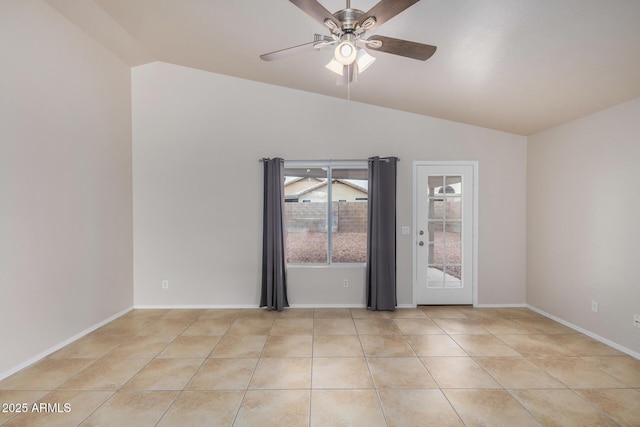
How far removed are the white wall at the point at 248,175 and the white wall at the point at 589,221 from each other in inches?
12.6

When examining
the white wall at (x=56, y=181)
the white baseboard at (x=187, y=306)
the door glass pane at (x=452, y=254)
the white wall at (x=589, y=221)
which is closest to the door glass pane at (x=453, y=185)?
the door glass pane at (x=452, y=254)

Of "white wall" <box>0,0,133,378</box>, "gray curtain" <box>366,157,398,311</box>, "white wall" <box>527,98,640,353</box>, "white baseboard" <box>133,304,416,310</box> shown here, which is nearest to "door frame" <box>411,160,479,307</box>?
"gray curtain" <box>366,157,398,311</box>

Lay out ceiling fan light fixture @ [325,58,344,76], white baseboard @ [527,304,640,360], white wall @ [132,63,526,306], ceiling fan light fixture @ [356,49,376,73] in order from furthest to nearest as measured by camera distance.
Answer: white wall @ [132,63,526,306] < white baseboard @ [527,304,640,360] < ceiling fan light fixture @ [325,58,344,76] < ceiling fan light fixture @ [356,49,376,73]

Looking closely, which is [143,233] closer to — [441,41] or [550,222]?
[441,41]

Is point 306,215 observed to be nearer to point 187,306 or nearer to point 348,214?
point 348,214

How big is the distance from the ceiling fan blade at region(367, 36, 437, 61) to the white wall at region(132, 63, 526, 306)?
2.24m

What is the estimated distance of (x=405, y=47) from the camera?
6.21 ft

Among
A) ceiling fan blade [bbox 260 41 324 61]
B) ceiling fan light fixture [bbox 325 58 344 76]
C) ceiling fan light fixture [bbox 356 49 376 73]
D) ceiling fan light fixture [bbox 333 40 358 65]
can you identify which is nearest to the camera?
ceiling fan light fixture [bbox 333 40 358 65]

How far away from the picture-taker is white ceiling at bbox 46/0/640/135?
78.7 inches

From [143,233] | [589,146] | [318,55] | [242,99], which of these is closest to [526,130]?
[589,146]

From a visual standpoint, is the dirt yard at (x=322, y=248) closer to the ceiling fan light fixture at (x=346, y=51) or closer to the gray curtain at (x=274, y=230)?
the gray curtain at (x=274, y=230)

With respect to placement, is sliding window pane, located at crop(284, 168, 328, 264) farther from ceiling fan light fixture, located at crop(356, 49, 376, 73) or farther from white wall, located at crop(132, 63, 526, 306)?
ceiling fan light fixture, located at crop(356, 49, 376, 73)

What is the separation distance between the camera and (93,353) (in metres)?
2.88

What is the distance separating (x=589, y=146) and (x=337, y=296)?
139 inches
